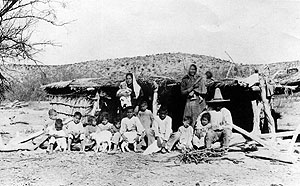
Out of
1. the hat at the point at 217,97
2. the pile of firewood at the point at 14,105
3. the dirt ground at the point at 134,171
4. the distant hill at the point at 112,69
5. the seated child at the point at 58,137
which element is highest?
the distant hill at the point at 112,69

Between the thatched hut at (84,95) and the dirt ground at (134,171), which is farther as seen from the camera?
the thatched hut at (84,95)

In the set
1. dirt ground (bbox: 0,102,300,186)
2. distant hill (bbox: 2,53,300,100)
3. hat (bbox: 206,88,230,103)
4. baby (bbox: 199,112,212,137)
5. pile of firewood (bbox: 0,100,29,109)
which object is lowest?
dirt ground (bbox: 0,102,300,186)

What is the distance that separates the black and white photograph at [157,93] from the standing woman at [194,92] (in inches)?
0.7

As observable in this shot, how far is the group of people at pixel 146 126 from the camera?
644cm


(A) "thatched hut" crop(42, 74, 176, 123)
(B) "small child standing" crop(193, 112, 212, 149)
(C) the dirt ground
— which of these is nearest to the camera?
(C) the dirt ground

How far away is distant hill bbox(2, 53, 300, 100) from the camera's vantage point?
6880mm

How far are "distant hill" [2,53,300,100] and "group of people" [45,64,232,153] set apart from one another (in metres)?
0.30

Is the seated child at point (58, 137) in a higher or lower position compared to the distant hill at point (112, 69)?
lower

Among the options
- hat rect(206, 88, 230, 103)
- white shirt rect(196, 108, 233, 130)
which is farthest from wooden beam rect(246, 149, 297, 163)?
hat rect(206, 88, 230, 103)

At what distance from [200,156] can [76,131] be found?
2193mm

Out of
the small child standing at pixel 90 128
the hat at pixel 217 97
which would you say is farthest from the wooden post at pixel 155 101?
the small child standing at pixel 90 128

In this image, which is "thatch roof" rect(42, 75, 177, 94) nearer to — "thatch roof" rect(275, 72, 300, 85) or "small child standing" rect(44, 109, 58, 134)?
"small child standing" rect(44, 109, 58, 134)

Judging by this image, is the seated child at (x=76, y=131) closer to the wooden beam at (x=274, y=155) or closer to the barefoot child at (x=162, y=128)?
the barefoot child at (x=162, y=128)

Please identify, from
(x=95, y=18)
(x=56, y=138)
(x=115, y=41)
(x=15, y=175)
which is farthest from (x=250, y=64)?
(x=15, y=175)
